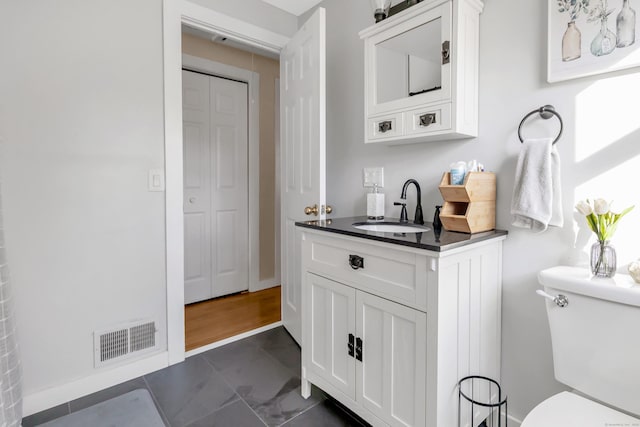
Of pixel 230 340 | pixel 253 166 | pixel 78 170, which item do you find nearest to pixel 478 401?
pixel 230 340

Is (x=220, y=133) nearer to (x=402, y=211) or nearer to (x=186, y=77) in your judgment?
(x=186, y=77)

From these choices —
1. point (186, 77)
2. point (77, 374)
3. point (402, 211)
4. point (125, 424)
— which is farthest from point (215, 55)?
point (125, 424)

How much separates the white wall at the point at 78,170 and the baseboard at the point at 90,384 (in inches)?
1.2

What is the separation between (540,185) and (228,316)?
93.6 inches

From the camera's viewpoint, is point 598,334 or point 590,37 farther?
point 590,37

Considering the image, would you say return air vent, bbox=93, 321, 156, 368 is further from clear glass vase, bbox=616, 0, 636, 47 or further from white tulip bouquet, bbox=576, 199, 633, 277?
clear glass vase, bbox=616, 0, 636, 47

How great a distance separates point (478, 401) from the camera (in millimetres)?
1362

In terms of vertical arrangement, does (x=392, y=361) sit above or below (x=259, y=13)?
below

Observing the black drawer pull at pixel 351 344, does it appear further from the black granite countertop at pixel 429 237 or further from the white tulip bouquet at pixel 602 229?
the white tulip bouquet at pixel 602 229

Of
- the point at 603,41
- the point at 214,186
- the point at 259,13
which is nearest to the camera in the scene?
the point at 603,41

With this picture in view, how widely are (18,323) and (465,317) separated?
6.37ft

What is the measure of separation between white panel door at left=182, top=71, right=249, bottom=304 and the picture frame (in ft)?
8.45

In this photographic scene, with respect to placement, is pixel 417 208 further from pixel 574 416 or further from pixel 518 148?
pixel 574 416

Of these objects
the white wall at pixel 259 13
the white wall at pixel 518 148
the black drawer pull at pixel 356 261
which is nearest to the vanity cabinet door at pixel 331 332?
the black drawer pull at pixel 356 261
